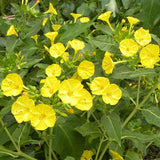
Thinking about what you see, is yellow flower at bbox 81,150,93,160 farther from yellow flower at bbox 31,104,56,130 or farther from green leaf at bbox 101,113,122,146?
yellow flower at bbox 31,104,56,130

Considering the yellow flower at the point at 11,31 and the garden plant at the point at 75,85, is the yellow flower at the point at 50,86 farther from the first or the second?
the yellow flower at the point at 11,31

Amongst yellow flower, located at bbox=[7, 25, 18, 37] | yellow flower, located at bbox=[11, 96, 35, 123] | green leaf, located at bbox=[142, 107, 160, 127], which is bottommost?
green leaf, located at bbox=[142, 107, 160, 127]

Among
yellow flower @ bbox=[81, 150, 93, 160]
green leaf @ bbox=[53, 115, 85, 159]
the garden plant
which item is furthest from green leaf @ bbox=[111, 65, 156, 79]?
yellow flower @ bbox=[81, 150, 93, 160]

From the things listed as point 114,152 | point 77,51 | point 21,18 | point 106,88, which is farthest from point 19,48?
point 114,152

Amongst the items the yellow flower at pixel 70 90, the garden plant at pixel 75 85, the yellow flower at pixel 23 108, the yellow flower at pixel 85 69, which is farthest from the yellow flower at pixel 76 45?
the yellow flower at pixel 23 108

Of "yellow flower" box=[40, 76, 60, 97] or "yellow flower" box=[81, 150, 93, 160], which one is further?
"yellow flower" box=[81, 150, 93, 160]

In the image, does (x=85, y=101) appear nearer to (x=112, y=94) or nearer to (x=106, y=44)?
(x=112, y=94)

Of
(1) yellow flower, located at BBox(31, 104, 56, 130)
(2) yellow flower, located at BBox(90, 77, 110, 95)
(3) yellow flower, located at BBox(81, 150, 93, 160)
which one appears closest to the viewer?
(1) yellow flower, located at BBox(31, 104, 56, 130)
